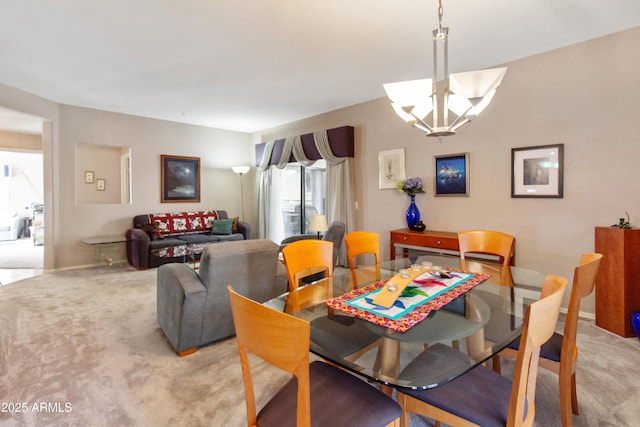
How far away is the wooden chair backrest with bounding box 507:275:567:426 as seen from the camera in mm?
1008

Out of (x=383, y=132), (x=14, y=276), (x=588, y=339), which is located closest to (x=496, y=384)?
(x=588, y=339)

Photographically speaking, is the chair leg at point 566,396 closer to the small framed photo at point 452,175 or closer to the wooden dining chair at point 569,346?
the wooden dining chair at point 569,346

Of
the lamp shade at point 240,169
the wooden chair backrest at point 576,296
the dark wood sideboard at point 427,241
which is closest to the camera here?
the wooden chair backrest at point 576,296

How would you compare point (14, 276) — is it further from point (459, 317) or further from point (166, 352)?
point (459, 317)

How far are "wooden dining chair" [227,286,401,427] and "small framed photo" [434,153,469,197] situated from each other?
10.7ft

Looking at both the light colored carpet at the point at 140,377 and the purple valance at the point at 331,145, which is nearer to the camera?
the light colored carpet at the point at 140,377

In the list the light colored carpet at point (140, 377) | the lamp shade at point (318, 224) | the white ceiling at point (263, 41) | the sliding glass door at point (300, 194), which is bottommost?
the light colored carpet at point (140, 377)

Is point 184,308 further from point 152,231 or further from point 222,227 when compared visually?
point 222,227

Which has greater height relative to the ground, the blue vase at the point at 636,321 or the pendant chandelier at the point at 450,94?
the pendant chandelier at the point at 450,94

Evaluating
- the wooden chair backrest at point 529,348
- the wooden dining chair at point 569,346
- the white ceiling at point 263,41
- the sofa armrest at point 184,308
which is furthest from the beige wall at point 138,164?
the wooden chair backrest at point 529,348

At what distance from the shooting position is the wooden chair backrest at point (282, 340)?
91 centimetres

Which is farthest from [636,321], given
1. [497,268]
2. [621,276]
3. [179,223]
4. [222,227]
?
[179,223]

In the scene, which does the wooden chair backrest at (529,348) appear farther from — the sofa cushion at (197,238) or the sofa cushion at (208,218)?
the sofa cushion at (208,218)

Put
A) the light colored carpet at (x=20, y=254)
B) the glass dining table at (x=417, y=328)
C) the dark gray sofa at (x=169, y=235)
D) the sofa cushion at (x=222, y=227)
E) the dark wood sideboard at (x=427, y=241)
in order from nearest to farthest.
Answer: the glass dining table at (x=417, y=328) → the dark wood sideboard at (x=427, y=241) → the dark gray sofa at (x=169, y=235) → the light colored carpet at (x=20, y=254) → the sofa cushion at (x=222, y=227)
